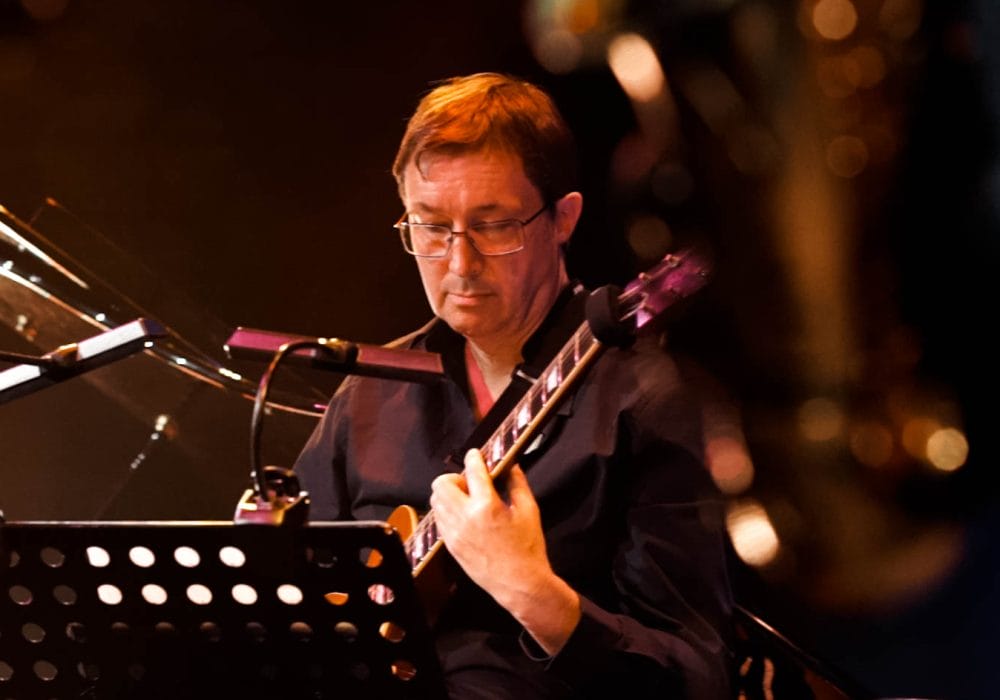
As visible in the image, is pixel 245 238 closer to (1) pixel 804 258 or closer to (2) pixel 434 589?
(1) pixel 804 258

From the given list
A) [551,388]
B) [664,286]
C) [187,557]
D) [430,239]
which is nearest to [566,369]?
[551,388]

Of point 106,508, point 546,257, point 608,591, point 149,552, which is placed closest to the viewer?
point 149,552

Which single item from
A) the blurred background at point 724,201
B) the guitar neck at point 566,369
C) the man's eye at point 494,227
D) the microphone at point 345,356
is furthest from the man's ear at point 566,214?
the blurred background at point 724,201

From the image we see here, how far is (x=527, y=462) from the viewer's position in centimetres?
180

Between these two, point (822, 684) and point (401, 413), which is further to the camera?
point (401, 413)

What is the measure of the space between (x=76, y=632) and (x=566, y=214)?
3.39 feet

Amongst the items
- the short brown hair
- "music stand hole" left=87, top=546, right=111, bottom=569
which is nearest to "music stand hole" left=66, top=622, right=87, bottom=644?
"music stand hole" left=87, top=546, right=111, bottom=569

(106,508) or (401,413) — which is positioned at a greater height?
(401,413)

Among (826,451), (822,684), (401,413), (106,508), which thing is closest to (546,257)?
(401,413)

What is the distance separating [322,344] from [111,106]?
2728 millimetres

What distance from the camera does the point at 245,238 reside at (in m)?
3.65

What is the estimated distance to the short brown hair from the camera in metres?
1.89

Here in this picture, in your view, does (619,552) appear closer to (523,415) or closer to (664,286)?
(523,415)

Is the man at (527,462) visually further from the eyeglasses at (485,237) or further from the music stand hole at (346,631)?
the music stand hole at (346,631)
